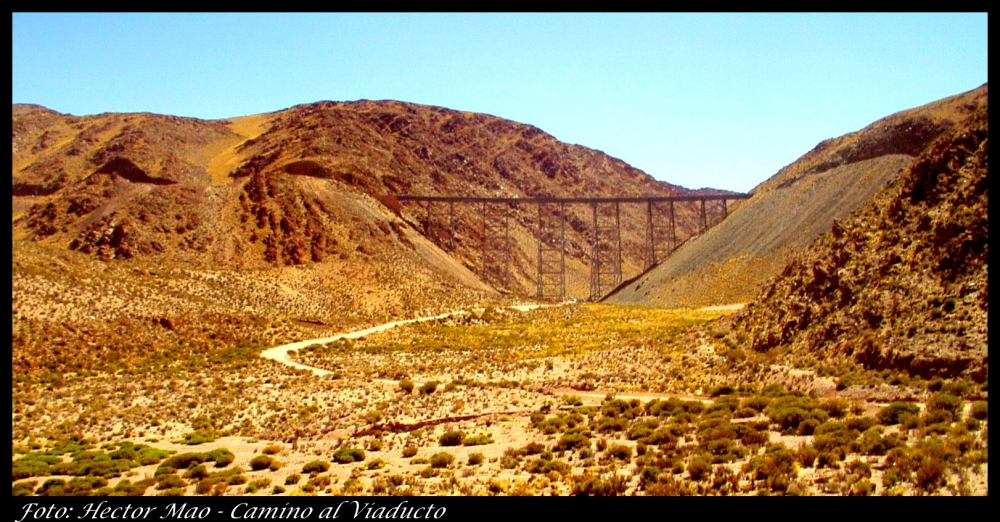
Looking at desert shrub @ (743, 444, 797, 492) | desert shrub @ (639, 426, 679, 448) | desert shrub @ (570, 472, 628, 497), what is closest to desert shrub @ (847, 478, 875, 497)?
desert shrub @ (743, 444, 797, 492)

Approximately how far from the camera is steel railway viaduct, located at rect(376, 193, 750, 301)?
94938mm

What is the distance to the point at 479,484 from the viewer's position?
1417 cm

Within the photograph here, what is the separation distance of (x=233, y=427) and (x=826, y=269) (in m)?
19.7

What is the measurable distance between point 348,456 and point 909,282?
50.7 feet

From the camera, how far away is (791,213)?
73438 millimetres

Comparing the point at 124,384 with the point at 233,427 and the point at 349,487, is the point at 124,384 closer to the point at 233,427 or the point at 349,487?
the point at 233,427

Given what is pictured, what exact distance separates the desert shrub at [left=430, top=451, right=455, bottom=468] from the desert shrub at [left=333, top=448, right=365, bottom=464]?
1998mm

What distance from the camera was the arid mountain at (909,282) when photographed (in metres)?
19.2

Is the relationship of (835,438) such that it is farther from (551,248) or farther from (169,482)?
(551,248)

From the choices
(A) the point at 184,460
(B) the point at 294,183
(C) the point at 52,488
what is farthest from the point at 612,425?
(B) the point at 294,183

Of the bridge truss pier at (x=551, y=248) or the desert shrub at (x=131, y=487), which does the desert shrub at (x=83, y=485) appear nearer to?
the desert shrub at (x=131, y=487)

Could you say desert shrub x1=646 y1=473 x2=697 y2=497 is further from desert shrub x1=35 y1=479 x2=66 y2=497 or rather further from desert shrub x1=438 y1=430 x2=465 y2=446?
desert shrub x1=35 y1=479 x2=66 y2=497

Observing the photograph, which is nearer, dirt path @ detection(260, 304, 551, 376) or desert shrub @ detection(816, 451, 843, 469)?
desert shrub @ detection(816, 451, 843, 469)

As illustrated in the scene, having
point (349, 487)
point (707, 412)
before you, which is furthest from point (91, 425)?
point (707, 412)
